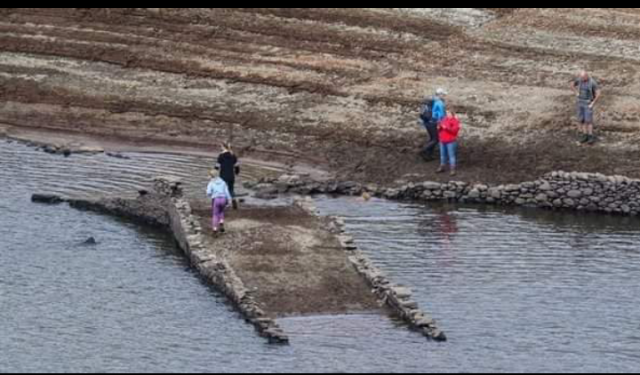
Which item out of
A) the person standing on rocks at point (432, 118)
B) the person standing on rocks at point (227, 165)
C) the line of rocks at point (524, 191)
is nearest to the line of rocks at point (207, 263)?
the person standing on rocks at point (227, 165)

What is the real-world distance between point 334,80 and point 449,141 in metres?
9.49

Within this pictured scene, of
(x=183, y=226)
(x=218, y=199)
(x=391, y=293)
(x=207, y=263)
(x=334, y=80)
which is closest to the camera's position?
(x=391, y=293)

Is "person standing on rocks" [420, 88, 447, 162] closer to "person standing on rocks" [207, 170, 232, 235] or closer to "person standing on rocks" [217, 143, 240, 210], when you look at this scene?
"person standing on rocks" [217, 143, 240, 210]

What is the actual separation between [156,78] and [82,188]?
11102 mm

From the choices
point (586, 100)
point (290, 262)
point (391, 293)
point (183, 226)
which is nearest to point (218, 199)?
point (183, 226)

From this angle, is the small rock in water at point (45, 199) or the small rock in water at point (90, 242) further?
the small rock in water at point (45, 199)

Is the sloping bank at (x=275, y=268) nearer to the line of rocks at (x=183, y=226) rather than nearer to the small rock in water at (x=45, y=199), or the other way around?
the line of rocks at (x=183, y=226)

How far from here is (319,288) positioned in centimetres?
3722

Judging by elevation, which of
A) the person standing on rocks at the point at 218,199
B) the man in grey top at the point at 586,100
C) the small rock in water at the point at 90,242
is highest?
the man in grey top at the point at 586,100

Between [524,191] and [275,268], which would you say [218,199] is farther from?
[524,191]

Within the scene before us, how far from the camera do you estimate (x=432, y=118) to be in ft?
160

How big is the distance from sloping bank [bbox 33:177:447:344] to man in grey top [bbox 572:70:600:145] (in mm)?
9816

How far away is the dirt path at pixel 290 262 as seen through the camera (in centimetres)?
3644

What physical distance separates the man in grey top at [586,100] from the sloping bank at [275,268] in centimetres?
982
